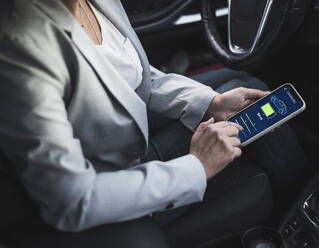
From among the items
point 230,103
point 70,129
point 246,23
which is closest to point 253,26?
point 246,23

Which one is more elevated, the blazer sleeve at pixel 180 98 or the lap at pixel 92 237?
the blazer sleeve at pixel 180 98

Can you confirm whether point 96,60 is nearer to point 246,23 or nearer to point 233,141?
point 233,141

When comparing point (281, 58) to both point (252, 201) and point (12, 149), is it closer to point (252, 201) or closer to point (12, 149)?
point (252, 201)

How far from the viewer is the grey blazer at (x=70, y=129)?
483mm

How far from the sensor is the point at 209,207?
77cm

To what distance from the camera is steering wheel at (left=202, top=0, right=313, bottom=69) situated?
86cm

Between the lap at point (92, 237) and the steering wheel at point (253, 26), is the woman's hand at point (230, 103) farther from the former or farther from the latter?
the lap at point (92, 237)

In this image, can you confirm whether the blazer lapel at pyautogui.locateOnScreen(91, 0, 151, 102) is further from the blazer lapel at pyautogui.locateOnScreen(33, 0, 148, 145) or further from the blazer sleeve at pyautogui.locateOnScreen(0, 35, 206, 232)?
the blazer sleeve at pyautogui.locateOnScreen(0, 35, 206, 232)

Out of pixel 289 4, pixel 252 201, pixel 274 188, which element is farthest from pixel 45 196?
pixel 289 4

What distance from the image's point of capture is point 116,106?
0.62m

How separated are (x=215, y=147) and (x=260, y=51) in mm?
415

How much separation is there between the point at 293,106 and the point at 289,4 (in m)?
0.26

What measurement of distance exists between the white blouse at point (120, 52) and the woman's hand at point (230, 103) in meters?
0.20

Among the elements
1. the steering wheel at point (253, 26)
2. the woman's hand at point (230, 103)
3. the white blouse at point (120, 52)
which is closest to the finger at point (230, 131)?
the woman's hand at point (230, 103)
